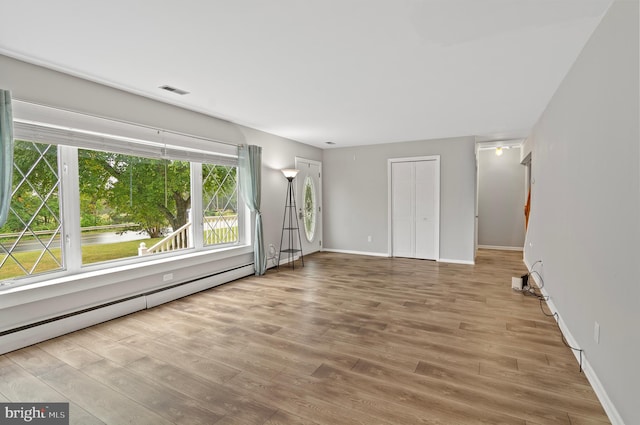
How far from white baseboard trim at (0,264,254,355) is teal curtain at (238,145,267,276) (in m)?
0.75

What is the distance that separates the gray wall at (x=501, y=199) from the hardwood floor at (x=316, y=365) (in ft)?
13.6

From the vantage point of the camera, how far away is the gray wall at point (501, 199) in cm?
739

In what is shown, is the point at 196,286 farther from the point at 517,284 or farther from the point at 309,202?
the point at 517,284

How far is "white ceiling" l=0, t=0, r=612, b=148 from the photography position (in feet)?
6.44

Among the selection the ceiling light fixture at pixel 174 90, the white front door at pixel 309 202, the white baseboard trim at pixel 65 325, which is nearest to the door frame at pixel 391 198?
the white front door at pixel 309 202

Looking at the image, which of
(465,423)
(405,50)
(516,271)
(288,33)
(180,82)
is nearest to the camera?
(465,423)

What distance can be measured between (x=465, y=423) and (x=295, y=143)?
5.50 meters

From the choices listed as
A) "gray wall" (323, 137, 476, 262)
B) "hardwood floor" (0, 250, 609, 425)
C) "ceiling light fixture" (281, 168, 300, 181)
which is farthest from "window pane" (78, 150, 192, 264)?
"gray wall" (323, 137, 476, 262)

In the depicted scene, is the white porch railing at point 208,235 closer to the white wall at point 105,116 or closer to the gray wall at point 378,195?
the white wall at point 105,116

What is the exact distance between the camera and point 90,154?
329 cm

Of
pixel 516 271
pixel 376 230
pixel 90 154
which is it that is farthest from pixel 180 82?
pixel 516 271

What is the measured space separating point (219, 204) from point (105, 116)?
1.93 m

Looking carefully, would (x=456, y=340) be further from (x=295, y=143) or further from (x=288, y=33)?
(x=295, y=143)

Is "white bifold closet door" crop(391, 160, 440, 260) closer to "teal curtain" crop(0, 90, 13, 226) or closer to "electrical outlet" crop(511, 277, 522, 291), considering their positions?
"electrical outlet" crop(511, 277, 522, 291)
